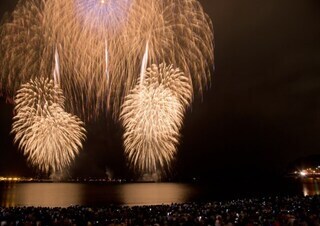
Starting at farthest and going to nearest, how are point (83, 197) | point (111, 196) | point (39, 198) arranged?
point (111, 196)
point (83, 197)
point (39, 198)

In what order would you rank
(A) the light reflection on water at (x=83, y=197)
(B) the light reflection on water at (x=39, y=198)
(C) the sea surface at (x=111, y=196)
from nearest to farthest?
1. (B) the light reflection on water at (x=39, y=198)
2. (A) the light reflection on water at (x=83, y=197)
3. (C) the sea surface at (x=111, y=196)

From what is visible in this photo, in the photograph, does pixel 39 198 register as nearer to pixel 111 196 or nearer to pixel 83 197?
pixel 83 197

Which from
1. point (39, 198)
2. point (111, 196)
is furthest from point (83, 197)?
point (39, 198)

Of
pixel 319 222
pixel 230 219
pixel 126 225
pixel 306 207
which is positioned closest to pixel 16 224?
pixel 126 225

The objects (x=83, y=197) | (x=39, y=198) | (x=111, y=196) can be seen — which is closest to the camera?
(x=39, y=198)

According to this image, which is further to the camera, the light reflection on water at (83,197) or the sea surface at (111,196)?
the sea surface at (111,196)

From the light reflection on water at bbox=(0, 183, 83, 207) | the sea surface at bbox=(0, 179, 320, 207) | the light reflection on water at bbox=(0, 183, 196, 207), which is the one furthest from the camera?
the sea surface at bbox=(0, 179, 320, 207)

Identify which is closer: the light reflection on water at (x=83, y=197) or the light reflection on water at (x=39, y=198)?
the light reflection on water at (x=39, y=198)

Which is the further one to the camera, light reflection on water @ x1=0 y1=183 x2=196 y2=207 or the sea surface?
the sea surface

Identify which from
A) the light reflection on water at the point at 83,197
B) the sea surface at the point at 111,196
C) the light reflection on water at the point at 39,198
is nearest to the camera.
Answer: the light reflection on water at the point at 39,198

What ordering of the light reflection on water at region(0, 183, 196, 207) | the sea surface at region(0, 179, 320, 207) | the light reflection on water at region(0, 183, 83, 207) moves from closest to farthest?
1. the light reflection on water at region(0, 183, 83, 207)
2. the light reflection on water at region(0, 183, 196, 207)
3. the sea surface at region(0, 179, 320, 207)

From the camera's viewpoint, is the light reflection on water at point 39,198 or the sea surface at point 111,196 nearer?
the light reflection on water at point 39,198

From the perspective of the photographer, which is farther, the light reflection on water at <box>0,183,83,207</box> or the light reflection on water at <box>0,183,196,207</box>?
the light reflection on water at <box>0,183,196,207</box>

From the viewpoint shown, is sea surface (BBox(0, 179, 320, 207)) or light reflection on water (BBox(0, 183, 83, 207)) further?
sea surface (BBox(0, 179, 320, 207))
